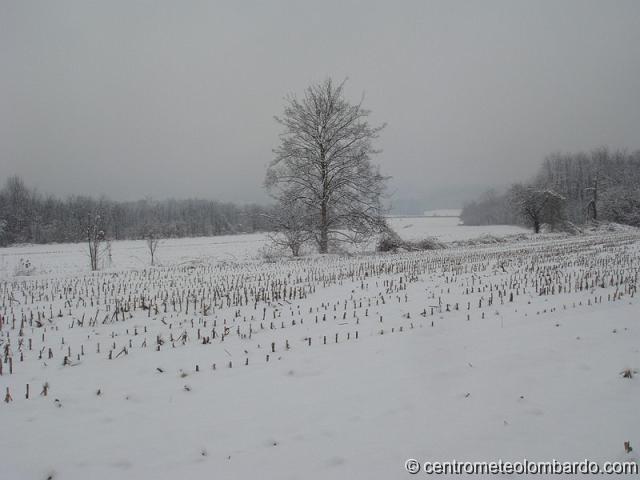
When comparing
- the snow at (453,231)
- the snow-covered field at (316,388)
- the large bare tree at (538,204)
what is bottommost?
the snow-covered field at (316,388)

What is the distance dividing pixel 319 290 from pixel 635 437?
6879mm

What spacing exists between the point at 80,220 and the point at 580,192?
341 ft

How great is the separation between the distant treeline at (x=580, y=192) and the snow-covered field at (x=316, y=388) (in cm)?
4473

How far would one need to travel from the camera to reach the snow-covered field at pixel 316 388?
2609 mm

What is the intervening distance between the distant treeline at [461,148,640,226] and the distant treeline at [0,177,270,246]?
3859cm

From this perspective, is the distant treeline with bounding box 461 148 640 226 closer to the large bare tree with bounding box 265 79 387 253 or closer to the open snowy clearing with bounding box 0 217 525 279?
the open snowy clearing with bounding box 0 217 525 279

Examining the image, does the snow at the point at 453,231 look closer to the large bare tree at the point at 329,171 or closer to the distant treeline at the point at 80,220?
the large bare tree at the point at 329,171

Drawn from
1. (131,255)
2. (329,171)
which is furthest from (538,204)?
(131,255)

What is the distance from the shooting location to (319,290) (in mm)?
9109

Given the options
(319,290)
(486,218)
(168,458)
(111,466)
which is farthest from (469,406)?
(486,218)

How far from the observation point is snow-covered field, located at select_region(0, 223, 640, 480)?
8.56 feet

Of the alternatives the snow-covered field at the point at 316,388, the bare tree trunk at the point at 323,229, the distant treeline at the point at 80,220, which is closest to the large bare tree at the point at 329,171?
the bare tree trunk at the point at 323,229

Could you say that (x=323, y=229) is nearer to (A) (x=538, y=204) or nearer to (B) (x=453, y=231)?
(A) (x=538, y=204)

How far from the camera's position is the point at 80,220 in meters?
54.3
